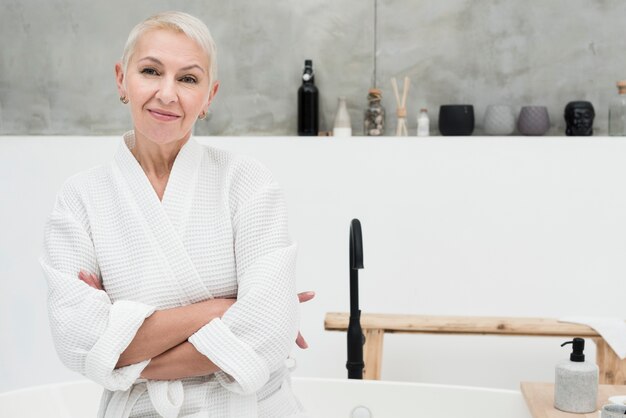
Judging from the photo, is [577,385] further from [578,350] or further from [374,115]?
[374,115]

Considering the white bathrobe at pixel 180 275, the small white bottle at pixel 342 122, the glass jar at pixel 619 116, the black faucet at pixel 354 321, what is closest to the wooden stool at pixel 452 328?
the black faucet at pixel 354 321

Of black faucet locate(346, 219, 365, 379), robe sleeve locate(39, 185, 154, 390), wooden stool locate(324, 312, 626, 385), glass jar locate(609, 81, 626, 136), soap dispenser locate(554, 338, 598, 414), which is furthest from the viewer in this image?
glass jar locate(609, 81, 626, 136)

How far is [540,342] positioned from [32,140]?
8.26 feet

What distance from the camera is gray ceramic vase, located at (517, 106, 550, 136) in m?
3.35

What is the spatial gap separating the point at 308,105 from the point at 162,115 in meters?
2.17

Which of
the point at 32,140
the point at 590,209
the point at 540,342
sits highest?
the point at 32,140

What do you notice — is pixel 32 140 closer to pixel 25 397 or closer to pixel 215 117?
pixel 215 117

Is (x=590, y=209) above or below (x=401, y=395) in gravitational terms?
above

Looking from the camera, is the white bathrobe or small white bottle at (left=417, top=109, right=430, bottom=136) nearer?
the white bathrobe

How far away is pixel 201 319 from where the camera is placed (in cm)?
128

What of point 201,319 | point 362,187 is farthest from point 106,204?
point 362,187

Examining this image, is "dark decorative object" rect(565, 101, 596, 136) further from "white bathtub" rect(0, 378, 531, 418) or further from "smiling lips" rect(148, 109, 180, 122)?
"smiling lips" rect(148, 109, 180, 122)

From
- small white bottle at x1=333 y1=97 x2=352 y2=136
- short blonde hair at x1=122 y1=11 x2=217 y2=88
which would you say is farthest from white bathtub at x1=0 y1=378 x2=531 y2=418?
small white bottle at x1=333 y1=97 x2=352 y2=136

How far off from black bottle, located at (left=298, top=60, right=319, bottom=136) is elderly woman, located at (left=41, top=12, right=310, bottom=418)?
2046mm
